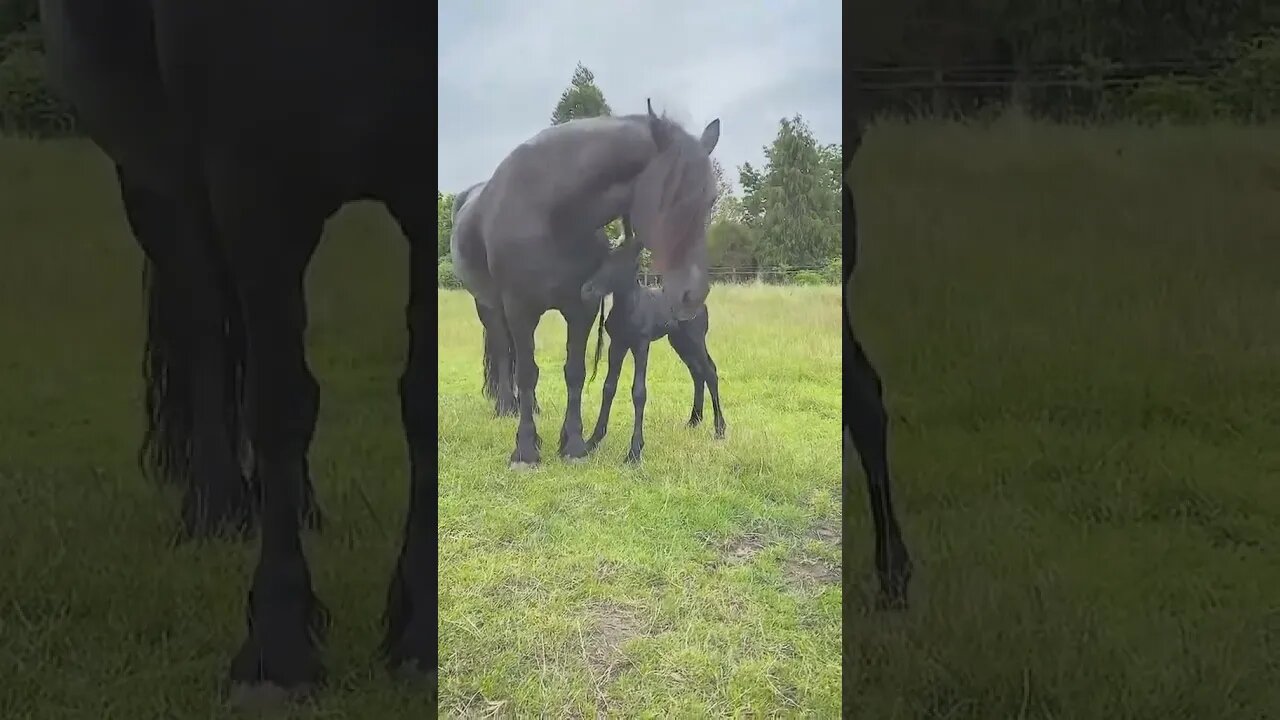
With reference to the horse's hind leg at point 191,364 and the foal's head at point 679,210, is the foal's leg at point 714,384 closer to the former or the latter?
the foal's head at point 679,210

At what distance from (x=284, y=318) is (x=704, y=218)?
13.2 inches

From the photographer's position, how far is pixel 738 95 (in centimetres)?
61

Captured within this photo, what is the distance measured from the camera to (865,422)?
0.64m

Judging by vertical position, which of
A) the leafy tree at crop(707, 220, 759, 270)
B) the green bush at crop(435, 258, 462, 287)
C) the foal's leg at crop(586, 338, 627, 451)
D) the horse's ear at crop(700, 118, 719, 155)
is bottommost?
the foal's leg at crop(586, 338, 627, 451)

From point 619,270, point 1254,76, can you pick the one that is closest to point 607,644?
point 619,270

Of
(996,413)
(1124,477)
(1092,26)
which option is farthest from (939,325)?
(1092,26)

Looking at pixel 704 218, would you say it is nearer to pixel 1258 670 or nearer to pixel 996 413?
pixel 996 413

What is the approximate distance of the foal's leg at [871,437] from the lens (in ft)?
2.08

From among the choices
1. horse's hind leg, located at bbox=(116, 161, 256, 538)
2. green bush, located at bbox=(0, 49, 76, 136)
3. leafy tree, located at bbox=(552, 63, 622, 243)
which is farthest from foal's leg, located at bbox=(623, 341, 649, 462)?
green bush, located at bbox=(0, 49, 76, 136)

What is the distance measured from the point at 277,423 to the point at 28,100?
366 mm

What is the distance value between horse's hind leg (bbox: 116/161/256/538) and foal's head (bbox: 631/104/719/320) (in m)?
0.34

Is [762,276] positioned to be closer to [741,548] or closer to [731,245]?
[731,245]

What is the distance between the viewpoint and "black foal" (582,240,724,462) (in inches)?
24.6

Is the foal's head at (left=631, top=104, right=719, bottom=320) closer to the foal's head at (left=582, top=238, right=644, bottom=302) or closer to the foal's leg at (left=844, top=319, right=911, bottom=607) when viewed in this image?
the foal's head at (left=582, top=238, right=644, bottom=302)
